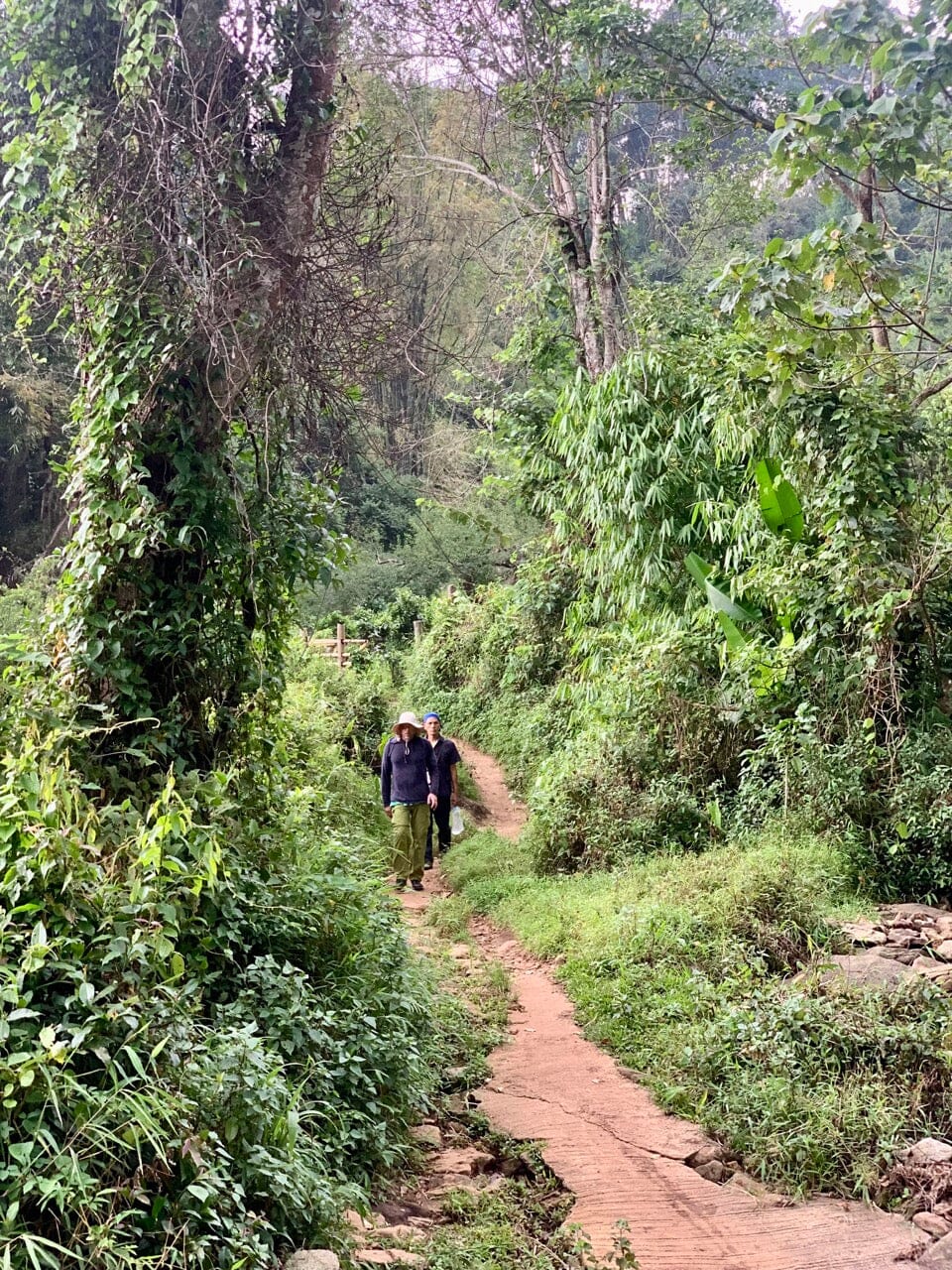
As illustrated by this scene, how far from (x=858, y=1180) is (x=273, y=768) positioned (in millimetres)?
3189

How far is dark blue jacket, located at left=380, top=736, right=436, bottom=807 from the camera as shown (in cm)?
902

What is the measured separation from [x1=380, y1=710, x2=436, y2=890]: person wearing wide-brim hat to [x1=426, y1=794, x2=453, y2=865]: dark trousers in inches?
20.0

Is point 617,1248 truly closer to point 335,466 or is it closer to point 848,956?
point 848,956

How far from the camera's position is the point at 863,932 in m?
6.07

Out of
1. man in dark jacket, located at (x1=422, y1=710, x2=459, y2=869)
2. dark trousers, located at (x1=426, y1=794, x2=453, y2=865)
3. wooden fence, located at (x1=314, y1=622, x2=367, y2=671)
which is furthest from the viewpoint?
wooden fence, located at (x1=314, y1=622, x2=367, y2=671)

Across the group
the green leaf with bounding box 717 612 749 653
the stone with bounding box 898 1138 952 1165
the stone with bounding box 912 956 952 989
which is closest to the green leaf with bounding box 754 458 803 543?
the green leaf with bounding box 717 612 749 653

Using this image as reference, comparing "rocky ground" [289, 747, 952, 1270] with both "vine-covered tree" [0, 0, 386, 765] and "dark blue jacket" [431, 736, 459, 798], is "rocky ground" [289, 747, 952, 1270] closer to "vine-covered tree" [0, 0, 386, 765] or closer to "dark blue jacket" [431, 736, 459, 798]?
"vine-covered tree" [0, 0, 386, 765]

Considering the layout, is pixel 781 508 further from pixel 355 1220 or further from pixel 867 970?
pixel 355 1220

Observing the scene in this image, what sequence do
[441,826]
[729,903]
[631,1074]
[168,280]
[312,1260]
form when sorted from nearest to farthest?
[312,1260] < [168,280] < [631,1074] < [729,903] < [441,826]

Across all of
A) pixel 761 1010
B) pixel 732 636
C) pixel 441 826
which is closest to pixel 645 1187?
pixel 761 1010

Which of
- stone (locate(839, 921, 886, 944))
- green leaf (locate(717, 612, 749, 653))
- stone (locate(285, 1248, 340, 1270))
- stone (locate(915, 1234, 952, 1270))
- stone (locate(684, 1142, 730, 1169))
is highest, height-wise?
green leaf (locate(717, 612, 749, 653))

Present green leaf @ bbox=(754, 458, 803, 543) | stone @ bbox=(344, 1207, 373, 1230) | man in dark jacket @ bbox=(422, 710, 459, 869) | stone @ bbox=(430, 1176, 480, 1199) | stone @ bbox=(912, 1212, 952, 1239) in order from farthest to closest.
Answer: man in dark jacket @ bbox=(422, 710, 459, 869) < green leaf @ bbox=(754, 458, 803, 543) < stone @ bbox=(430, 1176, 480, 1199) < stone @ bbox=(912, 1212, 952, 1239) < stone @ bbox=(344, 1207, 373, 1230)

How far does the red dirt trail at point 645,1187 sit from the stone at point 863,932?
1670 millimetres

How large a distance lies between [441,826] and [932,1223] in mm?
7040
